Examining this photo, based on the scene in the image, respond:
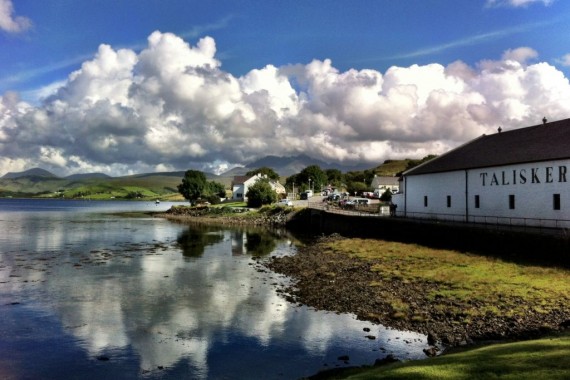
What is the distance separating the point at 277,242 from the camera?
61.0 m

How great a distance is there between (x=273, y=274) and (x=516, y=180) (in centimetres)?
2460

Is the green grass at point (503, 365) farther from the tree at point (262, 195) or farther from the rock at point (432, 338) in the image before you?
the tree at point (262, 195)

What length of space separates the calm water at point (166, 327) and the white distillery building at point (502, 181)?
23.9 meters

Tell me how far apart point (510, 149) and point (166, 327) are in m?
38.7

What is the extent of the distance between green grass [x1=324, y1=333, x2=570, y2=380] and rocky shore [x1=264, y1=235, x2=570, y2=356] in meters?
4.37

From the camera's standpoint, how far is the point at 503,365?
11336 millimetres

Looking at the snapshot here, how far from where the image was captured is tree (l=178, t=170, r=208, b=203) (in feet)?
467

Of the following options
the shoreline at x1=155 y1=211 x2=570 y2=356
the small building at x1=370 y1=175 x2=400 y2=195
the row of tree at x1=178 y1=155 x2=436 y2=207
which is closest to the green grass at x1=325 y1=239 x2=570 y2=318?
the shoreline at x1=155 y1=211 x2=570 y2=356

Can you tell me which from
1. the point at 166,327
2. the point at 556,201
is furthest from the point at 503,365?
the point at 556,201

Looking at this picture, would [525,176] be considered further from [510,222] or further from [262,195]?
[262,195]

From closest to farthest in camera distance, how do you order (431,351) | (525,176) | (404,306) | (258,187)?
(431,351) → (404,306) → (525,176) → (258,187)

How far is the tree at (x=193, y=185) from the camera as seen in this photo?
14238cm

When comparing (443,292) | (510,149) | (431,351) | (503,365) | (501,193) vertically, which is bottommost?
(431,351)

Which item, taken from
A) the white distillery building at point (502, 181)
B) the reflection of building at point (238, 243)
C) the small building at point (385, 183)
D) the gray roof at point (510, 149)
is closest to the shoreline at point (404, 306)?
the reflection of building at point (238, 243)
